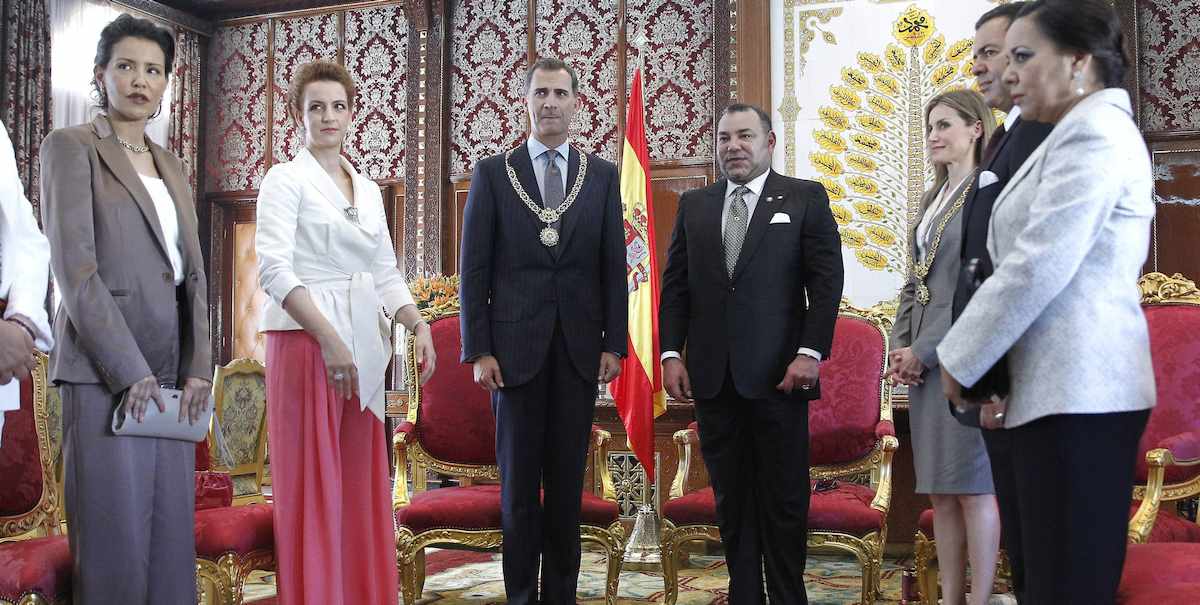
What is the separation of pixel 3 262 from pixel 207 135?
7.45 metres

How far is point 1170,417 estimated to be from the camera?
303 cm

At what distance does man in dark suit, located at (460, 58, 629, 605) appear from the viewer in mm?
2799

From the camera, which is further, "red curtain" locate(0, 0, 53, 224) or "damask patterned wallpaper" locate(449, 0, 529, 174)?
"damask patterned wallpaper" locate(449, 0, 529, 174)

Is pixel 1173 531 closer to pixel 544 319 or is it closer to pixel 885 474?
pixel 885 474

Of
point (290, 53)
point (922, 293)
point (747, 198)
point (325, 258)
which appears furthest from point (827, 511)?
point (290, 53)

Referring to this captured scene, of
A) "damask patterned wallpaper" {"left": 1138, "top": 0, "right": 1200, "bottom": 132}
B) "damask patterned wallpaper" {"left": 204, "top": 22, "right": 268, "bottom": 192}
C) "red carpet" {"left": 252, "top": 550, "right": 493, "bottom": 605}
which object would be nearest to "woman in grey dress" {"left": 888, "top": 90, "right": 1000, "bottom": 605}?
"red carpet" {"left": 252, "top": 550, "right": 493, "bottom": 605}

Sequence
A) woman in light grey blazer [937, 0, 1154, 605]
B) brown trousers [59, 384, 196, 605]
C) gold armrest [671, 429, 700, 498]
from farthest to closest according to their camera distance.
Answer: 1. gold armrest [671, 429, 700, 498]
2. brown trousers [59, 384, 196, 605]
3. woman in light grey blazer [937, 0, 1154, 605]

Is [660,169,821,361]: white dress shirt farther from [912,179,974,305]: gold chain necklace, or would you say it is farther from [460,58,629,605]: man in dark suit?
[912,179,974,305]: gold chain necklace

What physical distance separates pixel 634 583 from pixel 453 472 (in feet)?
3.19

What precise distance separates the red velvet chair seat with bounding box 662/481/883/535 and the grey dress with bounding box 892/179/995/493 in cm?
38

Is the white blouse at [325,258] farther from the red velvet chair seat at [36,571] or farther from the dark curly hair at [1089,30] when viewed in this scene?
the dark curly hair at [1089,30]

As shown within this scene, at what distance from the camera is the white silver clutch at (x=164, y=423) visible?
213 cm

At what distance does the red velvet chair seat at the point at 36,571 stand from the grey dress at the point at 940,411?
200 cm

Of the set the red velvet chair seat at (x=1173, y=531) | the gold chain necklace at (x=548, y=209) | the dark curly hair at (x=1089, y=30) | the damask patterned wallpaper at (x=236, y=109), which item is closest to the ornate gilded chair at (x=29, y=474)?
the gold chain necklace at (x=548, y=209)
